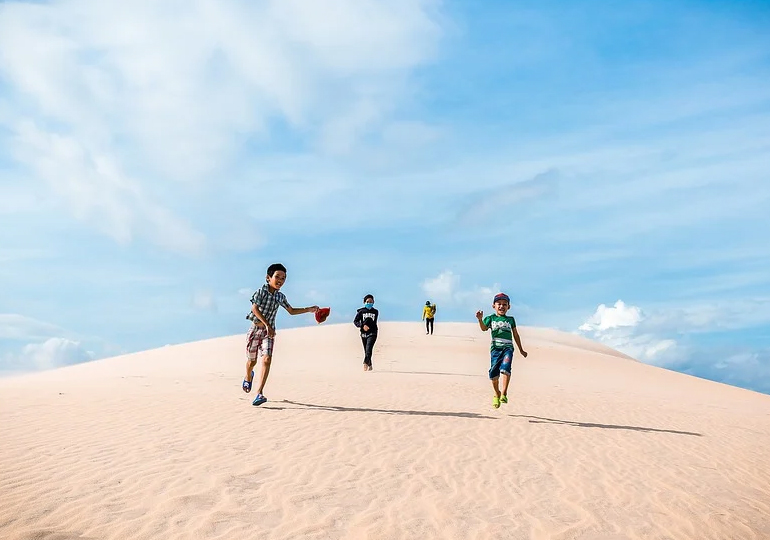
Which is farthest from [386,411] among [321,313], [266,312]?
[266,312]

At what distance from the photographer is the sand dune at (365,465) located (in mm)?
5602

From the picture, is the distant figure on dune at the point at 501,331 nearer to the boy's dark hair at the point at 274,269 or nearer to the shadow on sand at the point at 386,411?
the shadow on sand at the point at 386,411

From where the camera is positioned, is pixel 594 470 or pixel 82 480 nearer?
pixel 82 480

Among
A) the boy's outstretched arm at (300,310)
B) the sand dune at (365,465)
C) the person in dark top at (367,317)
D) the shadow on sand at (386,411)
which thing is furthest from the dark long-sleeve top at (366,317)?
the boy's outstretched arm at (300,310)

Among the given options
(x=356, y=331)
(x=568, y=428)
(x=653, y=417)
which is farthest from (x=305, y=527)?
(x=356, y=331)

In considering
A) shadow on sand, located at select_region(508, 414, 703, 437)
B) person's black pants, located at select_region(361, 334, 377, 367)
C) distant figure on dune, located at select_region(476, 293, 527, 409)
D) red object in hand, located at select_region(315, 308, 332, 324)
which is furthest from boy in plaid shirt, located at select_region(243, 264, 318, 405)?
person's black pants, located at select_region(361, 334, 377, 367)

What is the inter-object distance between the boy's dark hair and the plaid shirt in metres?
0.25

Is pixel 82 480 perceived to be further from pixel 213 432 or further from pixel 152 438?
pixel 213 432

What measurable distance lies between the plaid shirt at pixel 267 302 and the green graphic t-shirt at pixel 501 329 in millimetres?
3810

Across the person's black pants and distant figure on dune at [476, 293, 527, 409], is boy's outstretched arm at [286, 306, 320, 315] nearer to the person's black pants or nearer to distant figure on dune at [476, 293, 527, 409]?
distant figure on dune at [476, 293, 527, 409]

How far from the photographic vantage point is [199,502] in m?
5.87

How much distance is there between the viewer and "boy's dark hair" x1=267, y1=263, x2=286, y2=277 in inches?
417

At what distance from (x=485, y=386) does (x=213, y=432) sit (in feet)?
34.3

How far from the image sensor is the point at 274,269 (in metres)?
10.6
